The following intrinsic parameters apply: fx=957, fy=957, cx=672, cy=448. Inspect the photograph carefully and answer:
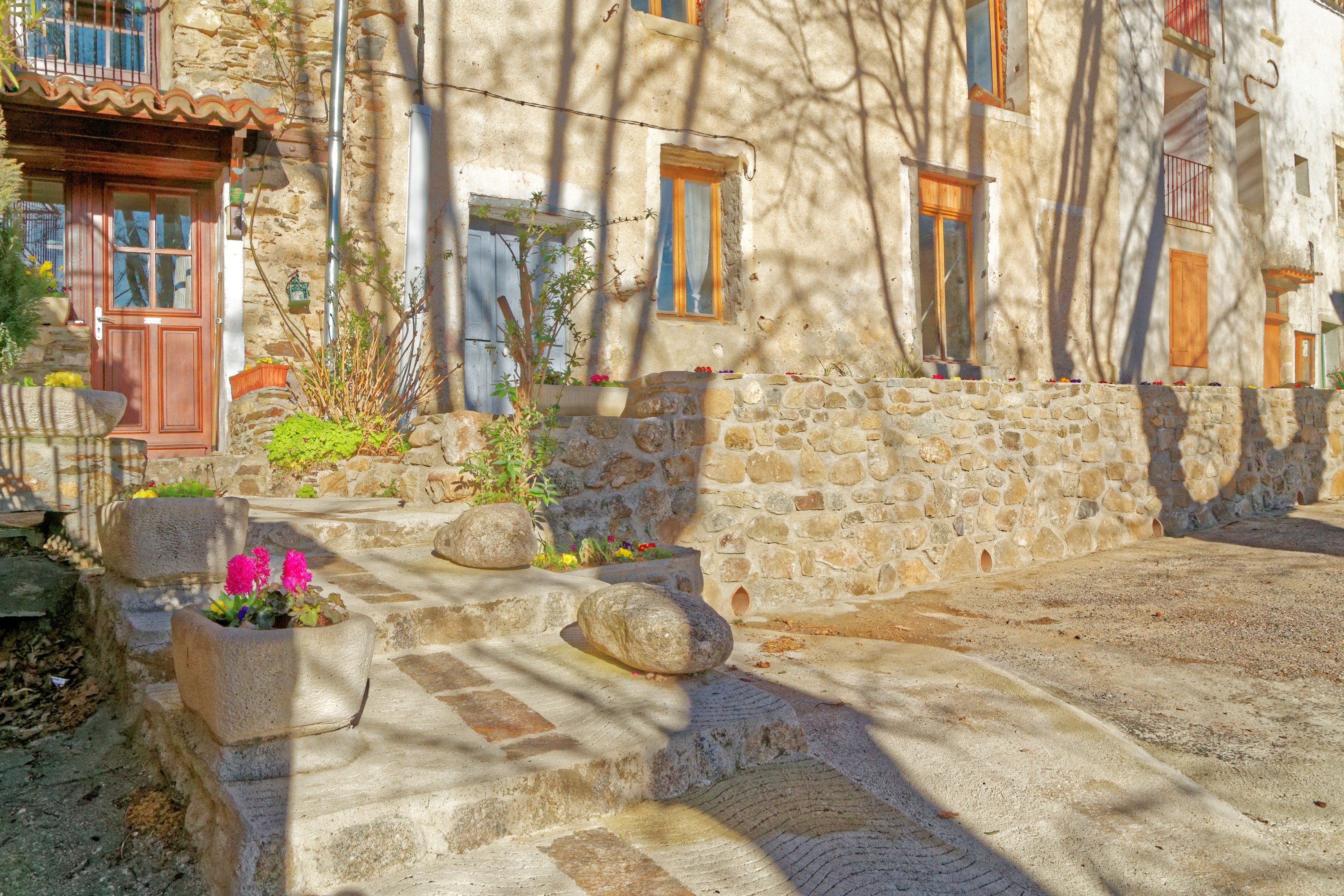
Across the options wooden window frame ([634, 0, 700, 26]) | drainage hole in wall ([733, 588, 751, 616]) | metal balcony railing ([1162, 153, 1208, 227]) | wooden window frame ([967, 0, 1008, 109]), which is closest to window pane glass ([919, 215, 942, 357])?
wooden window frame ([967, 0, 1008, 109])

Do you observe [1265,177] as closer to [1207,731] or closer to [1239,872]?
[1207,731]

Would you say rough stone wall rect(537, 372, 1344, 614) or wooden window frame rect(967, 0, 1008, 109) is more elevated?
wooden window frame rect(967, 0, 1008, 109)

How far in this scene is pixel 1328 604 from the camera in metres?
5.95

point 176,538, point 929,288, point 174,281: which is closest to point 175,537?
point 176,538

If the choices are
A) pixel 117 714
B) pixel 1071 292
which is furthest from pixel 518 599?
pixel 1071 292

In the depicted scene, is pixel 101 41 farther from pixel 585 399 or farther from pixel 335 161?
pixel 585 399

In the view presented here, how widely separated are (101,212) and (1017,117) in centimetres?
900

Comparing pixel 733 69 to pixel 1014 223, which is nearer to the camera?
pixel 733 69

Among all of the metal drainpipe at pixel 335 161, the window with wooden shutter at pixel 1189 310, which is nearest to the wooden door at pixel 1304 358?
the window with wooden shutter at pixel 1189 310

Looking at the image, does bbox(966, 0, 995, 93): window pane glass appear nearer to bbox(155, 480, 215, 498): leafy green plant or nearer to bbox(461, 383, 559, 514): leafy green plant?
bbox(461, 383, 559, 514): leafy green plant

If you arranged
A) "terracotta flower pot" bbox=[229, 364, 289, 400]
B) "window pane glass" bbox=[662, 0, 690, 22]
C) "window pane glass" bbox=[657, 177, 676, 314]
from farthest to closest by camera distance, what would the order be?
"window pane glass" bbox=[662, 0, 690, 22] → "window pane glass" bbox=[657, 177, 676, 314] → "terracotta flower pot" bbox=[229, 364, 289, 400]

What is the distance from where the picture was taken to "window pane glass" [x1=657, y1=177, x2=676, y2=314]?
8.50m

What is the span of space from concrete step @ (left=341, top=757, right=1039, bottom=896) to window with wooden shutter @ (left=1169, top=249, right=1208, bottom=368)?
470 inches

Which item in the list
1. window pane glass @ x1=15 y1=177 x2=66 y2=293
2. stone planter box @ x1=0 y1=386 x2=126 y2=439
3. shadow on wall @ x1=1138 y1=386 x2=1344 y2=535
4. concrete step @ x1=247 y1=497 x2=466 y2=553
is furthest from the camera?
shadow on wall @ x1=1138 y1=386 x2=1344 y2=535
